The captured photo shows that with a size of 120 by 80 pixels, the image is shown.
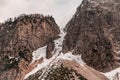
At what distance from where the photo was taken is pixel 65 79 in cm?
19875

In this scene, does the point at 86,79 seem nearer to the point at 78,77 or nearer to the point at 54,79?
the point at 78,77

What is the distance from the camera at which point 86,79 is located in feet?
656

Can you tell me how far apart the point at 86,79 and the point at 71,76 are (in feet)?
25.7

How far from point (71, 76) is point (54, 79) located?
880 centimetres

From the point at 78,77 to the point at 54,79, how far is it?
1227cm

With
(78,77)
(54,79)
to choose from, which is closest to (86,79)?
(78,77)

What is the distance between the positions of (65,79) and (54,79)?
561 centimetres

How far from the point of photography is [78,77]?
19962 centimetres

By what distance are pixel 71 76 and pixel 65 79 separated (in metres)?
3.50

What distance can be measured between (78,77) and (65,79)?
6.76m

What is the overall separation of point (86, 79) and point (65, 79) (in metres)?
10.8

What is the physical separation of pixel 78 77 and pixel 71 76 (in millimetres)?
3605

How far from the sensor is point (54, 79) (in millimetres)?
199250
